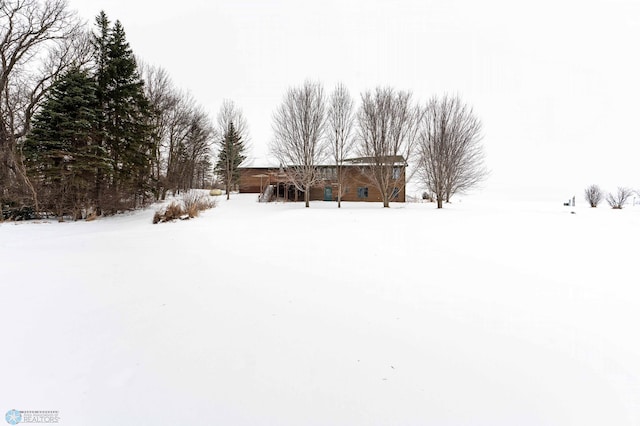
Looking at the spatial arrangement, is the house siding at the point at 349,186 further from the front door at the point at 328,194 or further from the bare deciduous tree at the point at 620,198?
the bare deciduous tree at the point at 620,198

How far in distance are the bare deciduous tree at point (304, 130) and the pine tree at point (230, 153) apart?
11035 millimetres

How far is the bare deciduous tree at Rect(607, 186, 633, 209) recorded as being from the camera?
21047 millimetres

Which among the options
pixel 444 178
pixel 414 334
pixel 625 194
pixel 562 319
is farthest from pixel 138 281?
→ pixel 625 194

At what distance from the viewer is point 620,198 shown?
21.3m

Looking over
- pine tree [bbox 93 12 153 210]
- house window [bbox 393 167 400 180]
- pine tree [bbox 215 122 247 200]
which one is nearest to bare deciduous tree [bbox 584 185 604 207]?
house window [bbox 393 167 400 180]

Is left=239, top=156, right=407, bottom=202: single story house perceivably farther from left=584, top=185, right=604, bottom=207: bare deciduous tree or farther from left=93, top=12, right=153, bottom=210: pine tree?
left=584, top=185, right=604, bottom=207: bare deciduous tree

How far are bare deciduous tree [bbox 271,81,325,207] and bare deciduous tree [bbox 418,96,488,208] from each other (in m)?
8.31

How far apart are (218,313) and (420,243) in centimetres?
575

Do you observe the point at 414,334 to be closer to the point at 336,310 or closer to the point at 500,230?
the point at 336,310

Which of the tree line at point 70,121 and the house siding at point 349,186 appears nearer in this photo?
the tree line at point 70,121

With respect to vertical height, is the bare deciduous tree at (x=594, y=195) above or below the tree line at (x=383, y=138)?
below

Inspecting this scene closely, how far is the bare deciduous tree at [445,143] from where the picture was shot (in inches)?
760

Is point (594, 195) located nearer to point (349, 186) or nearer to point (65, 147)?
point (349, 186)

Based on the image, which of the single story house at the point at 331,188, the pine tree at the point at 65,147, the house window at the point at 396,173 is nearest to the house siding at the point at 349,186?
the single story house at the point at 331,188
